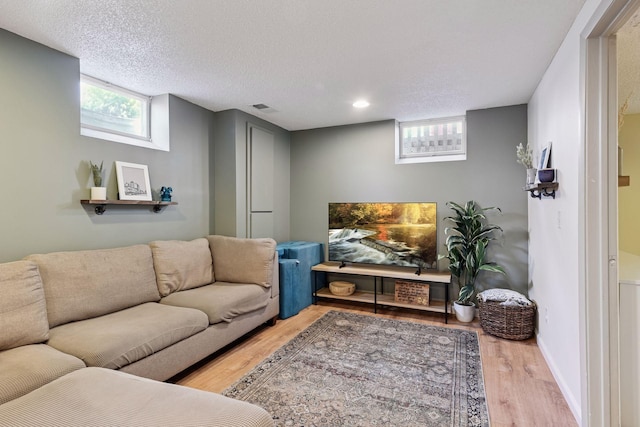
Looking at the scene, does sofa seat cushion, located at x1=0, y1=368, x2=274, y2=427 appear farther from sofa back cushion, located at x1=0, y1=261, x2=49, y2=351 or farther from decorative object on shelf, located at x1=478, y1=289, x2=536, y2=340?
decorative object on shelf, located at x1=478, y1=289, x2=536, y2=340

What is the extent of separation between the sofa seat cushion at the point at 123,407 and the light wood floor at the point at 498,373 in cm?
94

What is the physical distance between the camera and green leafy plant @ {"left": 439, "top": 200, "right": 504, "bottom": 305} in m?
3.41

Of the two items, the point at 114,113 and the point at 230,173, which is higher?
the point at 114,113

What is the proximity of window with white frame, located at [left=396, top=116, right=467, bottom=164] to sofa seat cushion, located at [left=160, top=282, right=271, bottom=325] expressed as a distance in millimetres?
2474

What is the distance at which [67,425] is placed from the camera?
3.79 feet

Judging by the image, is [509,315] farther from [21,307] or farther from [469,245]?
[21,307]

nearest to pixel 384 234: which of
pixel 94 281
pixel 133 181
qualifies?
pixel 133 181

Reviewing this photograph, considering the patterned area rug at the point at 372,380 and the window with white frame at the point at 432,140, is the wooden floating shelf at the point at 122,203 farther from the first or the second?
the window with white frame at the point at 432,140

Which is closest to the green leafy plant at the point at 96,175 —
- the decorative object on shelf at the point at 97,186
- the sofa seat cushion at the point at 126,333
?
the decorative object on shelf at the point at 97,186

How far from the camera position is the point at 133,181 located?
2.98 metres

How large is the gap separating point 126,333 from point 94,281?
2.09ft

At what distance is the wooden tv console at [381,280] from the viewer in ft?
11.8

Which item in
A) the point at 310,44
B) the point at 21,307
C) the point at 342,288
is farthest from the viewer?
the point at 342,288

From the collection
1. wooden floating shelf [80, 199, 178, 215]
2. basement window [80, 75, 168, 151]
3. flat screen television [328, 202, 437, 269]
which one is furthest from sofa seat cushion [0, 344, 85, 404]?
flat screen television [328, 202, 437, 269]
